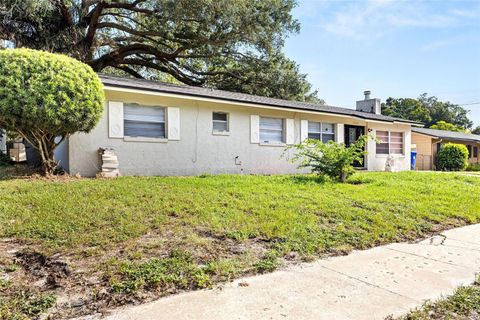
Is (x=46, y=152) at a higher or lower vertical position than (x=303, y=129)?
lower

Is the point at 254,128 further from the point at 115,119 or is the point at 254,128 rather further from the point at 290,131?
the point at 115,119

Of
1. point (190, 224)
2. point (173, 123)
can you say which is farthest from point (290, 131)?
point (190, 224)

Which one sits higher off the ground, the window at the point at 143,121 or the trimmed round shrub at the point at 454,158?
Result: the window at the point at 143,121

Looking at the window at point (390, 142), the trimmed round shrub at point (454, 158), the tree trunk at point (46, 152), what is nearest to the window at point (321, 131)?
the window at point (390, 142)

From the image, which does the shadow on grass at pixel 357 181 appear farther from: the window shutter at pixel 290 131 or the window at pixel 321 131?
the window at pixel 321 131

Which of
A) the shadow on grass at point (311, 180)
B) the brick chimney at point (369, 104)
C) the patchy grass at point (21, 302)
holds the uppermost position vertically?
the brick chimney at point (369, 104)

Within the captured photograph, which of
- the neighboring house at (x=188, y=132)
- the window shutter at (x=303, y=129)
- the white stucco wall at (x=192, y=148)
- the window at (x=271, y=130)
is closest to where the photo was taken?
the white stucco wall at (x=192, y=148)

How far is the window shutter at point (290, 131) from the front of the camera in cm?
1345

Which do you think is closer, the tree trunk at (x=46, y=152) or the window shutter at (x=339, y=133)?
the tree trunk at (x=46, y=152)

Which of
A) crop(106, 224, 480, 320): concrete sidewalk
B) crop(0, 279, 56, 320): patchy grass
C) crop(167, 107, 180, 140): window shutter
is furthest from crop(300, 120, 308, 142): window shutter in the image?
crop(0, 279, 56, 320): patchy grass

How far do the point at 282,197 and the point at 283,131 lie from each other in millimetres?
6770

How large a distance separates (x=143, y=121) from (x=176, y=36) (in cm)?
869

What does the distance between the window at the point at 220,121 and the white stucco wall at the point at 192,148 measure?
0.62 feet

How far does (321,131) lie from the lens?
1482 centimetres
